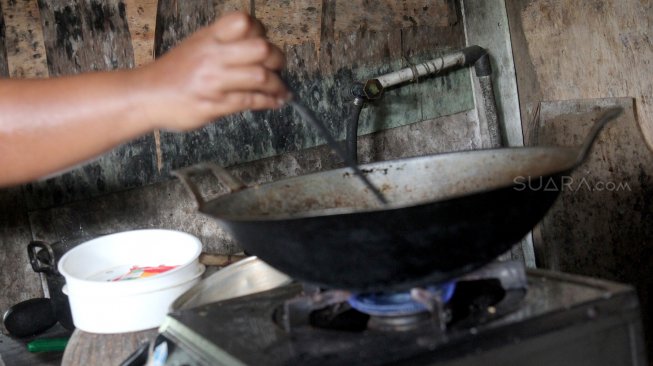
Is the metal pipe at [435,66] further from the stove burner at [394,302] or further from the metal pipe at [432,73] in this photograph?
the stove burner at [394,302]

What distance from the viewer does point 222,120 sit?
2600mm

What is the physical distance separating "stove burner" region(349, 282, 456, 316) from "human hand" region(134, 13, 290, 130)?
407 millimetres

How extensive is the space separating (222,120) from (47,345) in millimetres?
948

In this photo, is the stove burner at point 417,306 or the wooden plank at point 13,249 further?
the wooden plank at point 13,249

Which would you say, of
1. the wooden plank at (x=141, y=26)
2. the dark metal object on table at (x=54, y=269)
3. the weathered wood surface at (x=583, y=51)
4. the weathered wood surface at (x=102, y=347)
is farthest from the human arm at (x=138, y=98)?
the weathered wood surface at (x=583, y=51)

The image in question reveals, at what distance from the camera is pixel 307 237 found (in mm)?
1085

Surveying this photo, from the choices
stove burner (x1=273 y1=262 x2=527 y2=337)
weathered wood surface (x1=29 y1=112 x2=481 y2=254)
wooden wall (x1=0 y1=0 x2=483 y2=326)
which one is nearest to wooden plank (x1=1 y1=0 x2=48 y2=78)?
wooden wall (x1=0 y1=0 x2=483 y2=326)

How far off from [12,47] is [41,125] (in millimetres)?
1248

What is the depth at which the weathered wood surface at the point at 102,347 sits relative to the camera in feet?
5.62

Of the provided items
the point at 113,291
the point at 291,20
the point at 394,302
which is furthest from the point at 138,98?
the point at 291,20

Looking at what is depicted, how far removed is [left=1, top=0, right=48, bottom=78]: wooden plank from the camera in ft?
7.23

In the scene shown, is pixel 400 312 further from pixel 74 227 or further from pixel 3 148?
pixel 74 227

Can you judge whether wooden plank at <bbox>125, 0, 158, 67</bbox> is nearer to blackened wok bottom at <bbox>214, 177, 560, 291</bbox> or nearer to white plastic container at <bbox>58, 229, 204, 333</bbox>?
white plastic container at <bbox>58, 229, 204, 333</bbox>

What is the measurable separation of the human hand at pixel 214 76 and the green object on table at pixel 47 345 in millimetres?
1227
